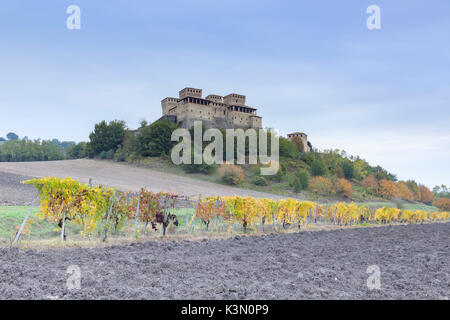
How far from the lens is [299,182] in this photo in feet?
160

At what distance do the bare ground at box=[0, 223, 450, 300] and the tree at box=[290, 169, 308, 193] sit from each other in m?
39.5

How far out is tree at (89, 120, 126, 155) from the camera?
64000 mm

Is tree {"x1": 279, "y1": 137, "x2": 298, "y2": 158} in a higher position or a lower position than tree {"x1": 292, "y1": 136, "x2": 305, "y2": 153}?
lower

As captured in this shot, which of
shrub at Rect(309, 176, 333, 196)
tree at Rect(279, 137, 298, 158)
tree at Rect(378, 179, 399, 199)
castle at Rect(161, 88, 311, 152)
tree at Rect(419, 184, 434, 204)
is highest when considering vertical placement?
castle at Rect(161, 88, 311, 152)

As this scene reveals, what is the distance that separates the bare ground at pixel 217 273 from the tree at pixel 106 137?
58.6 metres

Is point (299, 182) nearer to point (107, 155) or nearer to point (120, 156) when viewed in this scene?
point (120, 156)

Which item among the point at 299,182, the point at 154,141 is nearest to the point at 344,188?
the point at 299,182

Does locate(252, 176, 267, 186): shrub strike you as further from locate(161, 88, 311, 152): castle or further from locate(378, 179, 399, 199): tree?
locate(378, 179, 399, 199): tree

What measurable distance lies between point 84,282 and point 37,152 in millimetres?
85993

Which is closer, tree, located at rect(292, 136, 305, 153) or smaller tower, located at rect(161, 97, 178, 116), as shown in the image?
tree, located at rect(292, 136, 305, 153)

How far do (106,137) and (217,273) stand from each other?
6306 cm

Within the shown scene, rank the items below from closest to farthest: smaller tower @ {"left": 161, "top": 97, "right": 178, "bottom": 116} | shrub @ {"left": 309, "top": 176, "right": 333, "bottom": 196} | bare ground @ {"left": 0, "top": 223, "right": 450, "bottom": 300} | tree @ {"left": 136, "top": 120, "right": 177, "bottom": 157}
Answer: bare ground @ {"left": 0, "top": 223, "right": 450, "bottom": 300} < shrub @ {"left": 309, "top": 176, "right": 333, "bottom": 196} < tree @ {"left": 136, "top": 120, "right": 177, "bottom": 157} < smaller tower @ {"left": 161, "top": 97, "right": 178, "bottom": 116}

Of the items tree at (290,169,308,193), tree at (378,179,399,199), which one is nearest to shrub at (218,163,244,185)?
tree at (290,169,308,193)

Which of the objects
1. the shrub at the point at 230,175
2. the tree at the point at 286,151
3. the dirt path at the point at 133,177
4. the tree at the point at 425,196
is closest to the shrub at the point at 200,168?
the shrub at the point at 230,175
